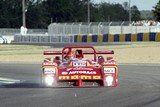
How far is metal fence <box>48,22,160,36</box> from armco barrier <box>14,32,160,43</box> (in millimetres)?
4603

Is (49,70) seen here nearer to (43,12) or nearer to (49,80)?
(49,80)

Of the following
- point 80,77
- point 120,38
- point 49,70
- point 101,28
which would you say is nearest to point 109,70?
point 80,77

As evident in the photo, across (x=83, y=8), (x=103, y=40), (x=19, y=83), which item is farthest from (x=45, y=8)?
(x=19, y=83)

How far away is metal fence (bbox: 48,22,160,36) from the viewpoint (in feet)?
229

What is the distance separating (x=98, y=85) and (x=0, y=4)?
Result: 10102 centimetres

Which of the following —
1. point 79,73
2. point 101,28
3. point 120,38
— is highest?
point 79,73

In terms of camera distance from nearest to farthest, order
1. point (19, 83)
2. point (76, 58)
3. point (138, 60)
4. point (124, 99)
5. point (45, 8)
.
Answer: point (124, 99) < point (76, 58) < point (19, 83) < point (138, 60) < point (45, 8)

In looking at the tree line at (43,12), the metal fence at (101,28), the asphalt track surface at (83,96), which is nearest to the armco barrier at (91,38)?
the metal fence at (101,28)

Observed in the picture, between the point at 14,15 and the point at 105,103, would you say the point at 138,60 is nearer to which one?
the point at 105,103

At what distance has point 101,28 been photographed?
232 feet

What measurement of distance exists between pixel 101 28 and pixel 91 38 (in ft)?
28.7

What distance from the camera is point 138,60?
32.1m

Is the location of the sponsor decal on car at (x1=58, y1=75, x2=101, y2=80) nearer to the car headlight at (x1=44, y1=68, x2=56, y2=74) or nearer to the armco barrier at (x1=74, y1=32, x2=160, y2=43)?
the car headlight at (x1=44, y1=68, x2=56, y2=74)

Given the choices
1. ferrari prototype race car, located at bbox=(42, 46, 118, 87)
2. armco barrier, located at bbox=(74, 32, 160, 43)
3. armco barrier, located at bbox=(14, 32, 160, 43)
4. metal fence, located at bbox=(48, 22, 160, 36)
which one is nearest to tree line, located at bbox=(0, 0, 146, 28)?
metal fence, located at bbox=(48, 22, 160, 36)
